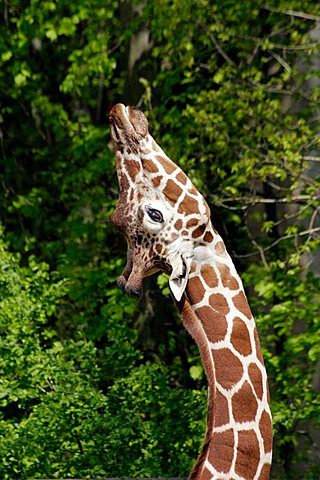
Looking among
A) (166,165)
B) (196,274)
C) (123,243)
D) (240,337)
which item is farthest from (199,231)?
(123,243)

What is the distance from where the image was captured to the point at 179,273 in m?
3.70

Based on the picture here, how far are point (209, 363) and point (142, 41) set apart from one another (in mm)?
6345

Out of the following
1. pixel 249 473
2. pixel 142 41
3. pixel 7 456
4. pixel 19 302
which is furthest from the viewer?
pixel 142 41

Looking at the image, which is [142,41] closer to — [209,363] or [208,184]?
[208,184]

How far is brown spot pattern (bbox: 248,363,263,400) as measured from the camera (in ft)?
12.1

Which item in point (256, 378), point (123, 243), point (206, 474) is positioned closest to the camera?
point (206, 474)

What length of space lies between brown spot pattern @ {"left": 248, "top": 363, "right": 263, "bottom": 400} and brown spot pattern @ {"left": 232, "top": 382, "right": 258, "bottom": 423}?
1.2 inches

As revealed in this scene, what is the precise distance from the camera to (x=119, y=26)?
32.7 ft

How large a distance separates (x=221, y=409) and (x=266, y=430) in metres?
0.18

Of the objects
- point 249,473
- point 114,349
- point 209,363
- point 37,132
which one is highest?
point 209,363

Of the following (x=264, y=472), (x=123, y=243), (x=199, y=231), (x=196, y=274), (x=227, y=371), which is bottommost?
(x=123, y=243)

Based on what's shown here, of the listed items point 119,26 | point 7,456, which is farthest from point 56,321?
point 7,456

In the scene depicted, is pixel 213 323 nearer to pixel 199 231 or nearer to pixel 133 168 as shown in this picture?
pixel 199 231

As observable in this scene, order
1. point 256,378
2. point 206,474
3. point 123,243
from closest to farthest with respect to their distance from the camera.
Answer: point 206,474
point 256,378
point 123,243
